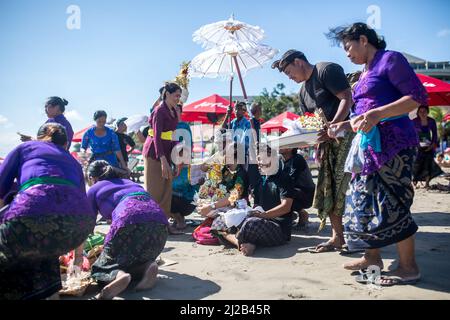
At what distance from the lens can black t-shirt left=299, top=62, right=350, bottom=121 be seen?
3.46 m

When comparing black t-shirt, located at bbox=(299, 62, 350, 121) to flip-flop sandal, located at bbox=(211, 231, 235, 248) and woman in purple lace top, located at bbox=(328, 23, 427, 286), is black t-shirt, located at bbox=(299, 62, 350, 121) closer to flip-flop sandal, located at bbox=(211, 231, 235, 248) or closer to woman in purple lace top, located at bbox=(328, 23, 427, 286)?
woman in purple lace top, located at bbox=(328, 23, 427, 286)

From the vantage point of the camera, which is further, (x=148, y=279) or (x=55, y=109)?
(x=55, y=109)

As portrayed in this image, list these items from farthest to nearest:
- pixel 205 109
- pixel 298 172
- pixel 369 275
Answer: pixel 205 109 → pixel 298 172 → pixel 369 275

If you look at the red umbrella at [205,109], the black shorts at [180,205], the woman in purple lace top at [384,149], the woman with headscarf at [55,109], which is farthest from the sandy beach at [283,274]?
the red umbrella at [205,109]

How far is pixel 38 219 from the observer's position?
91.4 inches

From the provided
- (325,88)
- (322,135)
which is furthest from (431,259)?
(325,88)

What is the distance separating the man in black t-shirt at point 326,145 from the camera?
11.7 feet

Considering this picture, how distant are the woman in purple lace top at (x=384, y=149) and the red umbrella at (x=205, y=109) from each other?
7712 millimetres

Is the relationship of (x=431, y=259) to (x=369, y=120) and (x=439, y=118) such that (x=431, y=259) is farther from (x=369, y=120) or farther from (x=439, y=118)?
(x=439, y=118)

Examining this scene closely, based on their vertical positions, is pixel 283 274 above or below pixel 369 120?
below

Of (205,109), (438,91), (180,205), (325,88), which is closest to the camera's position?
(325,88)

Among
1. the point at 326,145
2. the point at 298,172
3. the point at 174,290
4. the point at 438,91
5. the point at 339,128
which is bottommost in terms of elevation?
the point at 174,290

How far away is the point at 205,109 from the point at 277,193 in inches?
276

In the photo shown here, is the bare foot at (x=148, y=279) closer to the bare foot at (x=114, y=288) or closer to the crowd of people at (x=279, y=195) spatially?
the crowd of people at (x=279, y=195)
